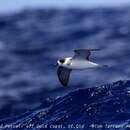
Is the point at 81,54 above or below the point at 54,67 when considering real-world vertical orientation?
below

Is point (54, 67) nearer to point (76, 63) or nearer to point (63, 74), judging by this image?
point (63, 74)

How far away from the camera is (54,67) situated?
3825 centimetres

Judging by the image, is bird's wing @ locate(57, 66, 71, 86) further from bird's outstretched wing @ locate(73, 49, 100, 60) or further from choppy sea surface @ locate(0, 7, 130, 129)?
choppy sea surface @ locate(0, 7, 130, 129)

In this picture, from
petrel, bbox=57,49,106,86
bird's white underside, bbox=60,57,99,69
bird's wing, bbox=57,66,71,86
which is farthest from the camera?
bird's wing, bbox=57,66,71,86

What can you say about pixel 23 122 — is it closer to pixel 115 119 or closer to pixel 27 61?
pixel 115 119

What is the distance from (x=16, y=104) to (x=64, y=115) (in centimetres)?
591

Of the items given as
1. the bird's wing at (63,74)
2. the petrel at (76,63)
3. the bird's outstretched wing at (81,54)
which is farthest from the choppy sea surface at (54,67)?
the bird's outstretched wing at (81,54)

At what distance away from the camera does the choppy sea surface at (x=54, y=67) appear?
24734 mm

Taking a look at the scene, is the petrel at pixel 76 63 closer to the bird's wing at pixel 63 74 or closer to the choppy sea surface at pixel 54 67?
the bird's wing at pixel 63 74

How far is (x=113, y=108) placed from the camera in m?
23.9

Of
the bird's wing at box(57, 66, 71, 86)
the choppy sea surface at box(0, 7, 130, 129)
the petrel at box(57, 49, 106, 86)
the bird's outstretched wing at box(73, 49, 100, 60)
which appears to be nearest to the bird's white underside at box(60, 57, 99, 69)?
the petrel at box(57, 49, 106, 86)

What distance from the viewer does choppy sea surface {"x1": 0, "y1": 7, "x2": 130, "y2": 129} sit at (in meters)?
24.7

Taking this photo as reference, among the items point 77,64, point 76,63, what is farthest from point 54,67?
point 77,64

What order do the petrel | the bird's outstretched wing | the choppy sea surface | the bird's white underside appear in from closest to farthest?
the bird's white underside, the petrel, the bird's outstretched wing, the choppy sea surface
